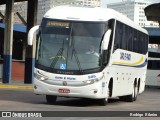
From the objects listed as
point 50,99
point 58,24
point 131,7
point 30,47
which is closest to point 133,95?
point 50,99

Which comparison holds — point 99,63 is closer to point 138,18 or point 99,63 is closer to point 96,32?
point 96,32

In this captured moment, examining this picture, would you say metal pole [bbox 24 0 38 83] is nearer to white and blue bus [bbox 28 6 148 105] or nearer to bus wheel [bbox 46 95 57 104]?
bus wheel [bbox 46 95 57 104]

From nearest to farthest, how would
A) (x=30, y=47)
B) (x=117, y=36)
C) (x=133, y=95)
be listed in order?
1. (x=117, y=36)
2. (x=133, y=95)
3. (x=30, y=47)

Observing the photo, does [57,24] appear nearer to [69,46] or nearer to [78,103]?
[69,46]

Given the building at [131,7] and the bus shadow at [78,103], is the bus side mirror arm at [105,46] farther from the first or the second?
the building at [131,7]

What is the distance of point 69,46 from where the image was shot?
61.5ft

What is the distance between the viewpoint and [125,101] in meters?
25.2

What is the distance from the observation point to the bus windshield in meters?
18.6

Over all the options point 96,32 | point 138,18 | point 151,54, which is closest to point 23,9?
point 151,54

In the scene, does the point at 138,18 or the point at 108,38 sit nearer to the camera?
the point at 108,38

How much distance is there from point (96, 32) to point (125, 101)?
7.13m

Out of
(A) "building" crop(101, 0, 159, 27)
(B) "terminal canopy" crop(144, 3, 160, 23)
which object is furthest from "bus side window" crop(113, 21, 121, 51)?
(A) "building" crop(101, 0, 159, 27)

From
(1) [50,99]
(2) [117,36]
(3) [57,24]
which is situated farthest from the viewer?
(2) [117,36]

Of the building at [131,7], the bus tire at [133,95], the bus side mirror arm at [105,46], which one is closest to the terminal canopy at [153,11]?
the bus tire at [133,95]
